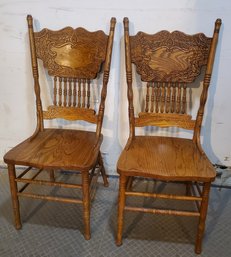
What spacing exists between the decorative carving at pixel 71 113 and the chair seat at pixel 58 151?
8 cm

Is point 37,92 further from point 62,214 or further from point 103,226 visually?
point 103,226

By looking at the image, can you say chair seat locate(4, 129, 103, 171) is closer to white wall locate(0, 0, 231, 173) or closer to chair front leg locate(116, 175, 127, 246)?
chair front leg locate(116, 175, 127, 246)

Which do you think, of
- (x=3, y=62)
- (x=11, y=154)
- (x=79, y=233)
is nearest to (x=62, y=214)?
(x=79, y=233)

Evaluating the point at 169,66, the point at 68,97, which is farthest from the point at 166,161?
the point at 68,97

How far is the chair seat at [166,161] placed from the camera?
1.05 m

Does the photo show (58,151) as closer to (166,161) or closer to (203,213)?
(166,161)

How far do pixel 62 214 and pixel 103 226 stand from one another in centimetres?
24

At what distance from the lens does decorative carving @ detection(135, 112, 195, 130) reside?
132 centimetres

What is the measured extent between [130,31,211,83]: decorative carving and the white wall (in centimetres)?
13

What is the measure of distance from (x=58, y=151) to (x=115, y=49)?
0.66 m

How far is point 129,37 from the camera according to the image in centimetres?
129

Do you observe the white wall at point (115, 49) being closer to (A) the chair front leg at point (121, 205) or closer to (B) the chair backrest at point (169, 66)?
(B) the chair backrest at point (169, 66)

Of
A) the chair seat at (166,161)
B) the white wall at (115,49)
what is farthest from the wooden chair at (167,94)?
the white wall at (115,49)

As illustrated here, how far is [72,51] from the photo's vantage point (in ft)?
→ 4.44
